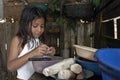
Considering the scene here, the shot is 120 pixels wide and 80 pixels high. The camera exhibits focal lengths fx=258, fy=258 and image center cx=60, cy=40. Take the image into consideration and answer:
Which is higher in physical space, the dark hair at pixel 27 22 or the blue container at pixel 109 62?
the dark hair at pixel 27 22

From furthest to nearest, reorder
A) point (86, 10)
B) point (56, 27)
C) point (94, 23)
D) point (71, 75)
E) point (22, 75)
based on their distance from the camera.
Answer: point (56, 27)
point (94, 23)
point (86, 10)
point (22, 75)
point (71, 75)

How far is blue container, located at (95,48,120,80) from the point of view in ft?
2.59

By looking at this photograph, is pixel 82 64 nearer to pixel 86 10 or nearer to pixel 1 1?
pixel 86 10

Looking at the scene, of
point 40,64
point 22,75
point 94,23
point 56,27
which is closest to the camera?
point 40,64

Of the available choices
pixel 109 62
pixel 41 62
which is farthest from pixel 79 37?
pixel 109 62

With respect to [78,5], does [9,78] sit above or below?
below

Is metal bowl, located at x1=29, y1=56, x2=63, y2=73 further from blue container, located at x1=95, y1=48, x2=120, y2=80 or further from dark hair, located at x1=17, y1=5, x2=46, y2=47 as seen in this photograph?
dark hair, located at x1=17, y1=5, x2=46, y2=47

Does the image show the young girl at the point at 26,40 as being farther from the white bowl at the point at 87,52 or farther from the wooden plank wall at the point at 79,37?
the wooden plank wall at the point at 79,37

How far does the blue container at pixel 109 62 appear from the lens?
0.79m

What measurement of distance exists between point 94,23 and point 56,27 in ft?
2.01

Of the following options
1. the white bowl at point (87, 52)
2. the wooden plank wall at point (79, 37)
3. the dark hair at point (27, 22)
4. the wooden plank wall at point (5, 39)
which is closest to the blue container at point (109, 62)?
the white bowl at point (87, 52)

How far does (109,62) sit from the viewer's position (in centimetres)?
97

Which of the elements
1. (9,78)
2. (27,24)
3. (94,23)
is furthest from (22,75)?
(9,78)

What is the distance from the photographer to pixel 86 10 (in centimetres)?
309
